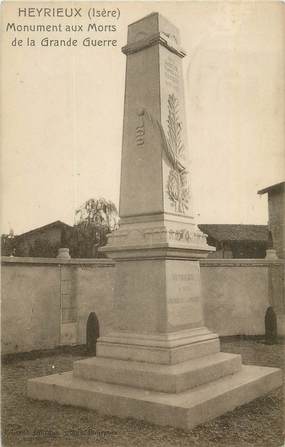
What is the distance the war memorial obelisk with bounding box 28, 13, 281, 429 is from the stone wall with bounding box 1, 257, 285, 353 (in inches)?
180

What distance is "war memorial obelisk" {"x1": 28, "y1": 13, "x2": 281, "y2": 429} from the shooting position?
211 inches

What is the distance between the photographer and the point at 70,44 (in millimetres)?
6191

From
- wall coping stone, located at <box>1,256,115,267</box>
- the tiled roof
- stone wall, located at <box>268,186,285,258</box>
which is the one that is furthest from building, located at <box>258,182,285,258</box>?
wall coping stone, located at <box>1,256,115,267</box>

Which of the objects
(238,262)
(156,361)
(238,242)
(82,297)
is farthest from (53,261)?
(238,242)

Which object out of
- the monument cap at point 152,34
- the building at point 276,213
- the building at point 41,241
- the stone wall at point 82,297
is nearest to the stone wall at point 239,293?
the stone wall at point 82,297

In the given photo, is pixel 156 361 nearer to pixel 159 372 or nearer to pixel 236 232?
pixel 159 372

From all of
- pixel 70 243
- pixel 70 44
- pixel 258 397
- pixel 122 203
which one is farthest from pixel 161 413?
pixel 70 243

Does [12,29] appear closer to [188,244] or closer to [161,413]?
[188,244]

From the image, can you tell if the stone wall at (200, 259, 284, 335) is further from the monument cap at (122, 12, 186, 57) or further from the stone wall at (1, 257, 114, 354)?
the monument cap at (122, 12, 186, 57)

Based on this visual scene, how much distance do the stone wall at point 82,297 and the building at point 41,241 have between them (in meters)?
10.3

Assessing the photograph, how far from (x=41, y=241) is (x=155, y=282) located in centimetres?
1828

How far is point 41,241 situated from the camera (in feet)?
76.5

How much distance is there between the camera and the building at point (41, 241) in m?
22.6

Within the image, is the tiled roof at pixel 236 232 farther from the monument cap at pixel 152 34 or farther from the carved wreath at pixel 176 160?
the monument cap at pixel 152 34
